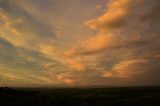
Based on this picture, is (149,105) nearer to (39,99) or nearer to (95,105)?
(95,105)

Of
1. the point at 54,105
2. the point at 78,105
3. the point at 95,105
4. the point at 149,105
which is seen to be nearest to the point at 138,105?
the point at 149,105

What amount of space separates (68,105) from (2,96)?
23045 mm

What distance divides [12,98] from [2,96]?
10.8 feet

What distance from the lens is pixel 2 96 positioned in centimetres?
6788

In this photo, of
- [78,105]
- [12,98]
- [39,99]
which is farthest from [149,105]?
[12,98]

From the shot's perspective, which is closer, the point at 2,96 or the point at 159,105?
the point at 159,105

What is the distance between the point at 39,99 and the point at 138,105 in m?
31.3

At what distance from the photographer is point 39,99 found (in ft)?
214

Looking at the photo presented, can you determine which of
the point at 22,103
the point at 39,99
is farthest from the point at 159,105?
the point at 22,103

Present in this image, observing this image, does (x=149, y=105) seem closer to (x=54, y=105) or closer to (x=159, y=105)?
(x=159, y=105)

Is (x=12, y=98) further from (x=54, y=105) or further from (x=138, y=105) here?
(x=138, y=105)

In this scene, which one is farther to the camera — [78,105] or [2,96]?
[2,96]

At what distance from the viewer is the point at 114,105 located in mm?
66125

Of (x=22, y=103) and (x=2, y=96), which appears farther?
(x=2, y=96)
